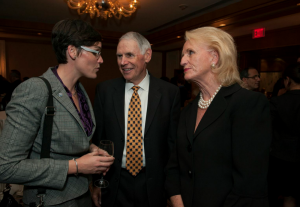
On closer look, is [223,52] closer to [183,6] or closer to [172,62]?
[183,6]

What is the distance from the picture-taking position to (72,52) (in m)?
1.30

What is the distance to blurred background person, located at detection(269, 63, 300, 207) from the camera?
2490mm

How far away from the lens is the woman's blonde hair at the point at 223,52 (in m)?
1.29

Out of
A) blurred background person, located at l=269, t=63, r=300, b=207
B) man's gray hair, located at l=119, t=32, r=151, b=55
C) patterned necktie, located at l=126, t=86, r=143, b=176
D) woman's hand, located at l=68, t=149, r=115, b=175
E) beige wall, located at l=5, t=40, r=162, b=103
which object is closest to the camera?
woman's hand, located at l=68, t=149, r=115, b=175

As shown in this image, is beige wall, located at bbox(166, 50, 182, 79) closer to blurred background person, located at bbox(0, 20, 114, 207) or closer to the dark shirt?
the dark shirt

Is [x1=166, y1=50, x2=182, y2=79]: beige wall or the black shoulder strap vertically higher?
[x1=166, y1=50, x2=182, y2=79]: beige wall

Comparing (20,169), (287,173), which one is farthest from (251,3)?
(20,169)

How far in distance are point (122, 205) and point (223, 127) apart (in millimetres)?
1109

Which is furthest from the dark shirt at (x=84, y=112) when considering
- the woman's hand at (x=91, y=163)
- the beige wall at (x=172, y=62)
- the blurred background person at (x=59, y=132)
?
the beige wall at (x=172, y=62)

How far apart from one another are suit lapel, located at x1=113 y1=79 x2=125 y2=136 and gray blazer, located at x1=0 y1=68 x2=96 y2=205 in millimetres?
510

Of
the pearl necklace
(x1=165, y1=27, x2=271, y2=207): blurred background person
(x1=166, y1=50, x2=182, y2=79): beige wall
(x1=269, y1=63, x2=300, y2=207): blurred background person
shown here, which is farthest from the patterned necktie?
(x1=166, y1=50, x2=182, y2=79): beige wall

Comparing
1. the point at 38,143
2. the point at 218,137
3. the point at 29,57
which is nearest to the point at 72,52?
the point at 38,143

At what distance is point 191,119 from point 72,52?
87cm

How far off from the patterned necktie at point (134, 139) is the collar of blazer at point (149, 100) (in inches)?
2.4
